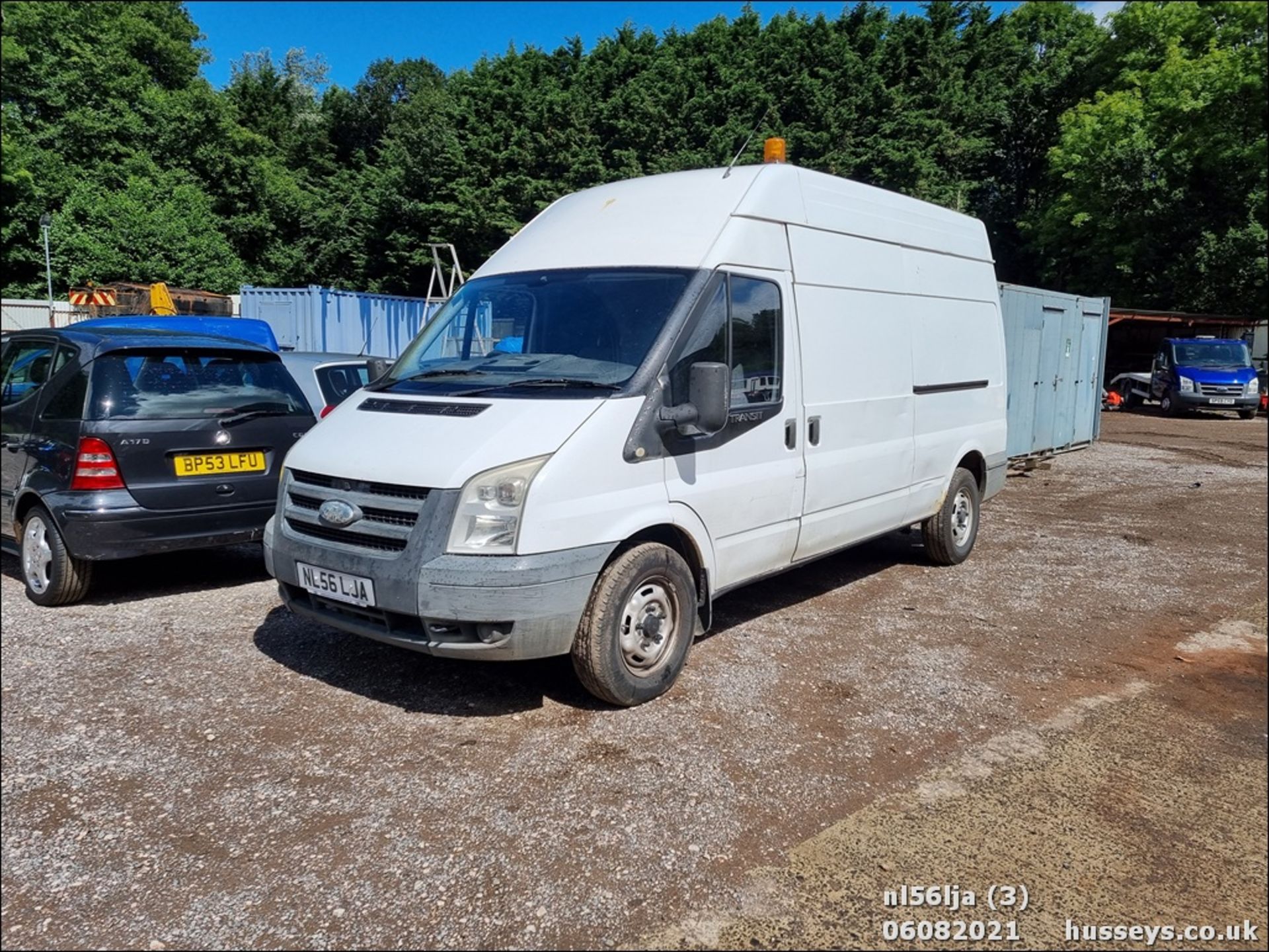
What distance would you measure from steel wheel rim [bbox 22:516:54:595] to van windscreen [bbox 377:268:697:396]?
252cm

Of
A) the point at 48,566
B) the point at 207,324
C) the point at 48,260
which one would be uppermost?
the point at 48,260

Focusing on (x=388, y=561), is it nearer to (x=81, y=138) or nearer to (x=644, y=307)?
(x=644, y=307)

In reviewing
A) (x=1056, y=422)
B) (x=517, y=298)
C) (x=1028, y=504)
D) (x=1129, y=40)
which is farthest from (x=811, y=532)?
(x=1056, y=422)

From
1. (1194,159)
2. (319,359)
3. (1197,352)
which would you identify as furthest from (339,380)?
(1197,352)

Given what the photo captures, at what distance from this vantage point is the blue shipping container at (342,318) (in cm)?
2448

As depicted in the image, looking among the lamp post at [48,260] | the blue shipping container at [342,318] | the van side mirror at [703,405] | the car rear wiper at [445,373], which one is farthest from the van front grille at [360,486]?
the lamp post at [48,260]

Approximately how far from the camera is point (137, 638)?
527 cm

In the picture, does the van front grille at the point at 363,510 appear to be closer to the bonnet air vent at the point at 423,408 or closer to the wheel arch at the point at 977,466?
the bonnet air vent at the point at 423,408

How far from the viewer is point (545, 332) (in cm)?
483

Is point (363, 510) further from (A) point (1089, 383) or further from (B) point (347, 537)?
(A) point (1089, 383)

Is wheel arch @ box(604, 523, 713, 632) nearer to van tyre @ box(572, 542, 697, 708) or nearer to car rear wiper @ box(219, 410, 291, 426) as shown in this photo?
van tyre @ box(572, 542, 697, 708)

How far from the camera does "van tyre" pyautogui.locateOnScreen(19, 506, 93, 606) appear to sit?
18.3 feet

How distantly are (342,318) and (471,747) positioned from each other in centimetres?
2241

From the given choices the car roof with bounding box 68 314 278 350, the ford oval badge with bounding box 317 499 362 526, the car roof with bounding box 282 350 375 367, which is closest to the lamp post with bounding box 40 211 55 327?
the car roof with bounding box 68 314 278 350
